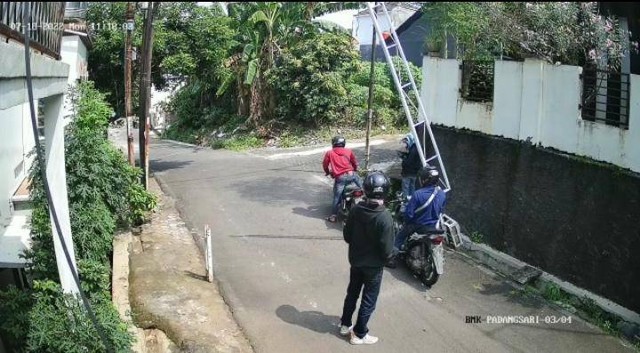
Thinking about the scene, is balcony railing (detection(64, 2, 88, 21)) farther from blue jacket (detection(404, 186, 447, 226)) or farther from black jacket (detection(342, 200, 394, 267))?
black jacket (detection(342, 200, 394, 267))

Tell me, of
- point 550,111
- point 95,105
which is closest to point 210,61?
point 95,105

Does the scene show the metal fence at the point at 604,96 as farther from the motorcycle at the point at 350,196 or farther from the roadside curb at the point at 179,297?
the roadside curb at the point at 179,297

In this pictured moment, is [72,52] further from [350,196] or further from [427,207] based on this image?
[427,207]

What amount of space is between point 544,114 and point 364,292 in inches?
164

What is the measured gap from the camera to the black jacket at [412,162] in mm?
9805

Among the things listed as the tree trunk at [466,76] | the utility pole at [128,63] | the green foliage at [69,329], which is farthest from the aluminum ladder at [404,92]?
the green foliage at [69,329]

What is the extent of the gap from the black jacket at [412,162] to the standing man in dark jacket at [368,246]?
3956 mm

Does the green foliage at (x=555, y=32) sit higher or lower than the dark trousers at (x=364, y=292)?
higher

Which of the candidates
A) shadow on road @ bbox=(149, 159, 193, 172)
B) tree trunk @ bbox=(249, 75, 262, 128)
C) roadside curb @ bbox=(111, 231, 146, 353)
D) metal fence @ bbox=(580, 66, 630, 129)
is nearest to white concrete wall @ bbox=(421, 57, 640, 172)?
metal fence @ bbox=(580, 66, 630, 129)

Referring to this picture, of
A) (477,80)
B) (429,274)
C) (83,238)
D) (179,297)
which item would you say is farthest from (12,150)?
(477,80)

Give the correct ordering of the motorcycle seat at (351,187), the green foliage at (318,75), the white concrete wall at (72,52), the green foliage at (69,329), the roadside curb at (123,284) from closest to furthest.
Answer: the green foliage at (69,329) → the roadside curb at (123,284) → the motorcycle seat at (351,187) → the white concrete wall at (72,52) → the green foliage at (318,75)

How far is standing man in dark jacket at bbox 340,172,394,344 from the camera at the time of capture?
5.68m

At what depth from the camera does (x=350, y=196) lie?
30.8 ft

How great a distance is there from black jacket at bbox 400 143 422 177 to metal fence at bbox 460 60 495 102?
1.27 m
